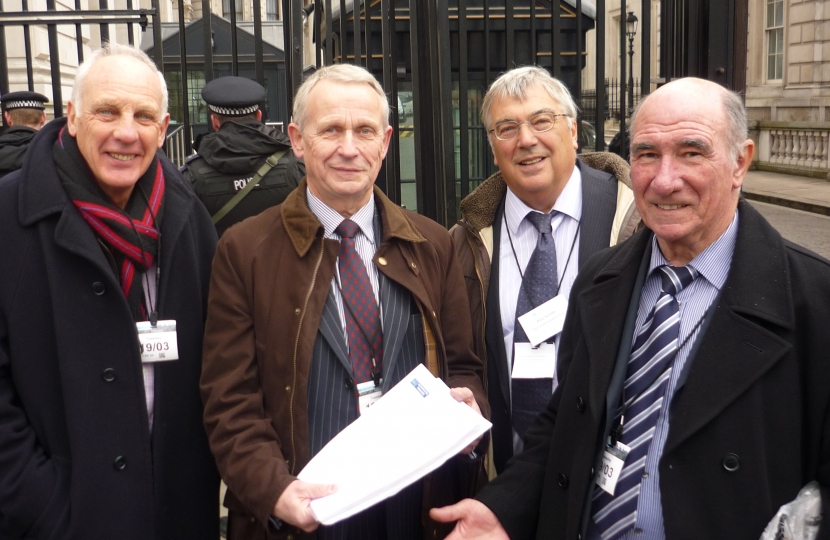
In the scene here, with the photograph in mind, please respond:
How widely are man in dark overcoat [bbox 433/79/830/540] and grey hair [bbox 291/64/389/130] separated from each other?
0.78 m

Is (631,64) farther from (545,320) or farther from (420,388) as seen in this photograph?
(420,388)

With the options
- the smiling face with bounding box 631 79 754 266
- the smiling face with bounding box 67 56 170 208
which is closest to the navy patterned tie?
the smiling face with bounding box 631 79 754 266

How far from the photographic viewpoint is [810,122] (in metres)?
20.0

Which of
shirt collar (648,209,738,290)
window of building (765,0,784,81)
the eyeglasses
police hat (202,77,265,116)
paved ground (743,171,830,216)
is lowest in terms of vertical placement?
paved ground (743,171,830,216)

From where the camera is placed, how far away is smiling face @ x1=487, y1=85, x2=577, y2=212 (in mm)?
2748

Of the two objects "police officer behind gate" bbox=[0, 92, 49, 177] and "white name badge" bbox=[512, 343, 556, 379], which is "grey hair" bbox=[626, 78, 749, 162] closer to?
"white name badge" bbox=[512, 343, 556, 379]

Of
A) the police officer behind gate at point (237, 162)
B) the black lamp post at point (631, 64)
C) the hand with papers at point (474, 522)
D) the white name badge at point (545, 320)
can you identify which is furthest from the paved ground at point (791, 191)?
the hand with papers at point (474, 522)

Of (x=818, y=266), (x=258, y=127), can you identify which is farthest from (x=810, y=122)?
(x=818, y=266)

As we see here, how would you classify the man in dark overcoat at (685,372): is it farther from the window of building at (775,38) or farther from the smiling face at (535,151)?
the window of building at (775,38)

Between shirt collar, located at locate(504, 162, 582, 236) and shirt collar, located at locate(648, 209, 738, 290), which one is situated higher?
shirt collar, located at locate(504, 162, 582, 236)

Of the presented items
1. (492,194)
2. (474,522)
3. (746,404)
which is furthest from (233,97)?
(746,404)

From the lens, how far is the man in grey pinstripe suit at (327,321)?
2180mm

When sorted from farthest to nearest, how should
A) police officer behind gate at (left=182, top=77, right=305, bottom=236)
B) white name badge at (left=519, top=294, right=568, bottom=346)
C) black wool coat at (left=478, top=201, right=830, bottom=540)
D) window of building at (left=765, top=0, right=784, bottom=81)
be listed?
window of building at (left=765, top=0, right=784, bottom=81), police officer behind gate at (left=182, top=77, right=305, bottom=236), white name badge at (left=519, top=294, right=568, bottom=346), black wool coat at (left=478, top=201, right=830, bottom=540)

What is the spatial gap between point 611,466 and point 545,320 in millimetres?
808
